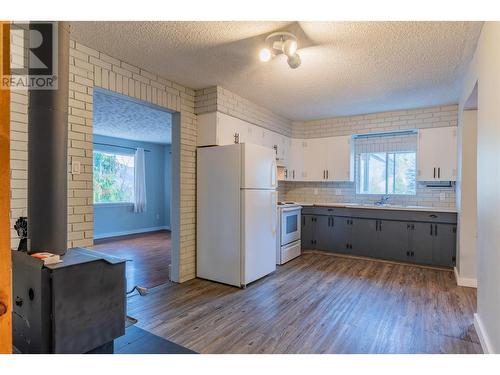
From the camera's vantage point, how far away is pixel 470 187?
10.9ft

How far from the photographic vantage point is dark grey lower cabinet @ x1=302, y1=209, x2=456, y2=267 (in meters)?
4.05

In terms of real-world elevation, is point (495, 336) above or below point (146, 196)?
below

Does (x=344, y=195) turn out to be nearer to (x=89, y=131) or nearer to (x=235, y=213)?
(x=235, y=213)

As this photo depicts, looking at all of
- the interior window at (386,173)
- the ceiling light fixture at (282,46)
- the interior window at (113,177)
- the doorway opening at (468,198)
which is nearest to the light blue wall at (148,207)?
the interior window at (113,177)

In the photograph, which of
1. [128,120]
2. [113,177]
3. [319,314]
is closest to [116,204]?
[113,177]

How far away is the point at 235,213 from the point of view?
3.34 meters

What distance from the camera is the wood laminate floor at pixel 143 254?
370cm

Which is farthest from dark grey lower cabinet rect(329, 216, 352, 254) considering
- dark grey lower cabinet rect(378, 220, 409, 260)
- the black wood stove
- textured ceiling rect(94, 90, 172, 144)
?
the black wood stove

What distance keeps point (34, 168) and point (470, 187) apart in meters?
4.13
